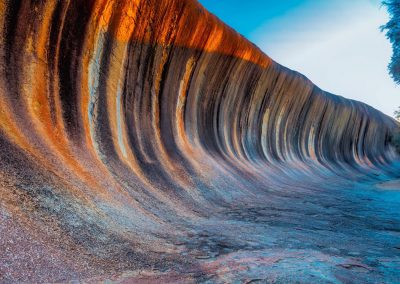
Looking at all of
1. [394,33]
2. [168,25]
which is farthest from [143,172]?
[394,33]

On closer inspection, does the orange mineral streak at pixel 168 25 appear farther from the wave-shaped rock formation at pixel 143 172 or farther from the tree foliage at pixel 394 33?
the tree foliage at pixel 394 33

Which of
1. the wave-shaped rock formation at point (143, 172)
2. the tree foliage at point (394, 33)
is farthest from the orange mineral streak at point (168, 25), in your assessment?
the tree foliage at point (394, 33)

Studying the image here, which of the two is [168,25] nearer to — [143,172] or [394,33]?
[143,172]

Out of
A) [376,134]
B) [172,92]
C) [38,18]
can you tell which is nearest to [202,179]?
[172,92]

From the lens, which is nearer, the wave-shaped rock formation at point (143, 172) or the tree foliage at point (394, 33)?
the wave-shaped rock formation at point (143, 172)

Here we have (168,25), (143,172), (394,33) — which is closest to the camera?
(143,172)
